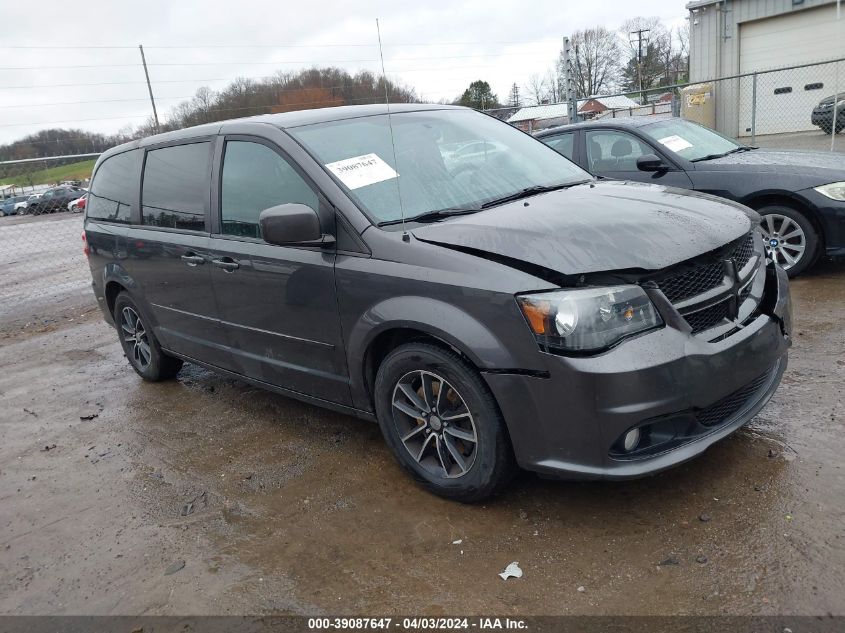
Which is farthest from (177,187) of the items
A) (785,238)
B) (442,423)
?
(785,238)

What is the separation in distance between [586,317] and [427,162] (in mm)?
1505

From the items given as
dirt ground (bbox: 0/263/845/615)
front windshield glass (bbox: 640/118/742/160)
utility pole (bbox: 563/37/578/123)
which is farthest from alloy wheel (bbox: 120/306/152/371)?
utility pole (bbox: 563/37/578/123)

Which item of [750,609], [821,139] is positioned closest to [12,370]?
[750,609]

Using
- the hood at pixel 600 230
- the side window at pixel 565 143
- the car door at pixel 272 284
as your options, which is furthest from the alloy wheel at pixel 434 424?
the side window at pixel 565 143

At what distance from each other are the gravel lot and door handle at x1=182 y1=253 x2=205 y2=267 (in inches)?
42.3

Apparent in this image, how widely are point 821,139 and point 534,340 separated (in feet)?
53.5

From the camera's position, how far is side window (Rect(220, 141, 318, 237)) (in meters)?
3.59

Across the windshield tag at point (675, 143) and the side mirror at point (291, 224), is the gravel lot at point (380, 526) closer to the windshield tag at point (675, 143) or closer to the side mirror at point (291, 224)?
the side mirror at point (291, 224)

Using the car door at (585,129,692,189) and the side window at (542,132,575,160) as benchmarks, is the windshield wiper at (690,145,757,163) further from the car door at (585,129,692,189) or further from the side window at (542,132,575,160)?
the side window at (542,132,575,160)

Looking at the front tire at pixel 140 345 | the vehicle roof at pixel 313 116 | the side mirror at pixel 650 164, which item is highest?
the vehicle roof at pixel 313 116

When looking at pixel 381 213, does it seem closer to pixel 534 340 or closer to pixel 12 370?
pixel 534 340

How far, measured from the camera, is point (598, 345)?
8.57ft

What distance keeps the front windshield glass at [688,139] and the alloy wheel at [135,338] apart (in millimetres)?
5028

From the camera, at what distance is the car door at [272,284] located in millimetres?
3480
